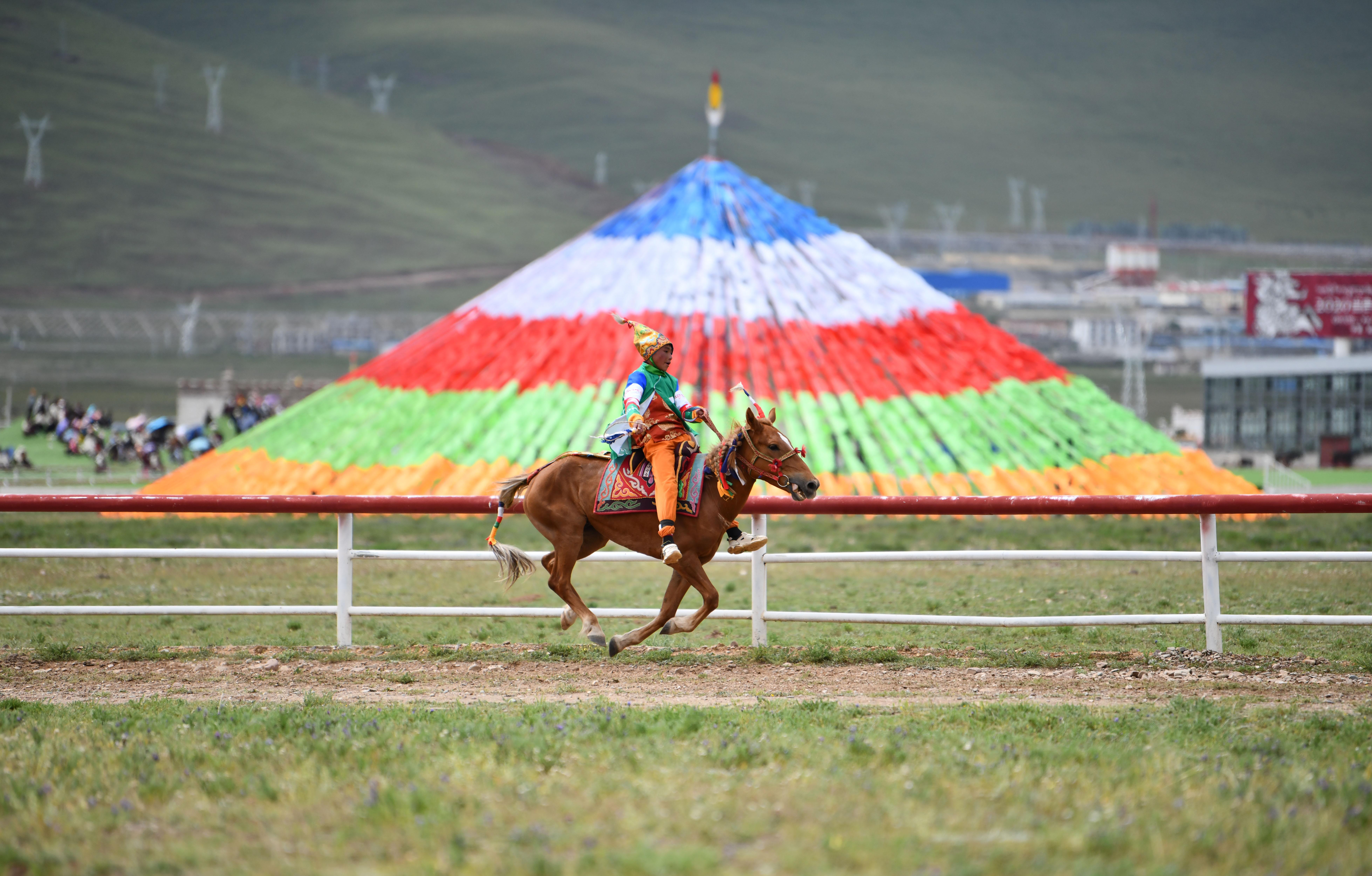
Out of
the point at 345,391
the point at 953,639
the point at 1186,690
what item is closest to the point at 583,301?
the point at 345,391

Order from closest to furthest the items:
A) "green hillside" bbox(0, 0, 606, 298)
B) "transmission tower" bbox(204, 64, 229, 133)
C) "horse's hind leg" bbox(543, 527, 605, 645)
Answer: "horse's hind leg" bbox(543, 527, 605, 645) → "green hillside" bbox(0, 0, 606, 298) → "transmission tower" bbox(204, 64, 229, 133)

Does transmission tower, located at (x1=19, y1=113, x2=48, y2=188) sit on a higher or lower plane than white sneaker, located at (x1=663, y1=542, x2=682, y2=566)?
higher

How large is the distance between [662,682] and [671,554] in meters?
1.04

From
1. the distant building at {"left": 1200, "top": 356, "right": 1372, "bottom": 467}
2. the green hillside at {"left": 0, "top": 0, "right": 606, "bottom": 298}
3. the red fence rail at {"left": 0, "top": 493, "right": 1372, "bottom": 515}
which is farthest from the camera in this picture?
the green hillside at {"left": 0, "top": 0, "right": 606, "bottom": 298}

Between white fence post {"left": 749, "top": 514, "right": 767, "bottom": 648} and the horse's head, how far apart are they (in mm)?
1114

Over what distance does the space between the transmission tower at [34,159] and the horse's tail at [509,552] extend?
6090 inches

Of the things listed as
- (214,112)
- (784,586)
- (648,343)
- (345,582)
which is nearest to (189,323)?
(214,112)

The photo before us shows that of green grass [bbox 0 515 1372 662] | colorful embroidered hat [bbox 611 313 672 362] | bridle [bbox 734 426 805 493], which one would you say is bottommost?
green grass [bbox 0 515 1372 662]

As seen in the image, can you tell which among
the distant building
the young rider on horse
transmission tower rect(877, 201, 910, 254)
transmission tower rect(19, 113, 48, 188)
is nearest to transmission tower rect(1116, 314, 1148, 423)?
the distant building

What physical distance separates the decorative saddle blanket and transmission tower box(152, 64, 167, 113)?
641 feet

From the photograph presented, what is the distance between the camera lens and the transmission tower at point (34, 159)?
485ft

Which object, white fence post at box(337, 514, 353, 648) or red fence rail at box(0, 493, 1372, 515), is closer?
red fence rail at box(0, 493, 1372, 515)

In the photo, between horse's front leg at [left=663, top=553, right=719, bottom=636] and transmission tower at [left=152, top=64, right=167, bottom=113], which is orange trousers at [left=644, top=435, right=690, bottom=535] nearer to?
horse's front leg at [left=663, top=553, right=719, bottom=636]

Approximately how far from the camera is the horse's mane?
10156 mm
